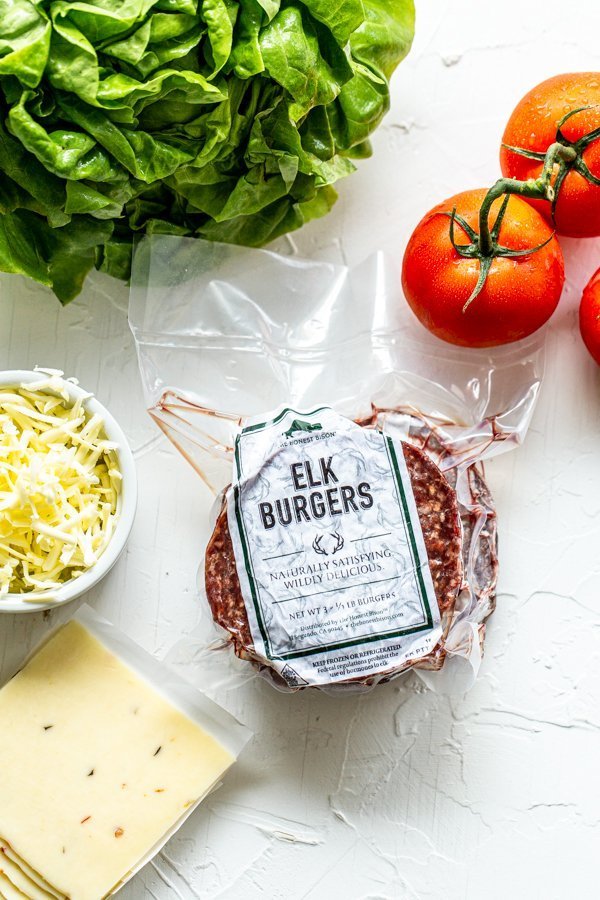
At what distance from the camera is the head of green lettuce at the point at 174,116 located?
2.76 feet

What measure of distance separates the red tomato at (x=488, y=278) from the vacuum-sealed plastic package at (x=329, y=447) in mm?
95

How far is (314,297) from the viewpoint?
3.73 ft

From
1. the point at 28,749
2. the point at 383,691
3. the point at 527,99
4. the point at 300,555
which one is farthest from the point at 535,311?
the point at 28,749

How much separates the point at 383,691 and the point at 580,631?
0.25 metres

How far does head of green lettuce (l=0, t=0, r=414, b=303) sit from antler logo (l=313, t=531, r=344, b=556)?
376mm

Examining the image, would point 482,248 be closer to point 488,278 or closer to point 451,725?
point 488,278

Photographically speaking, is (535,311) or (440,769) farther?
(440,769)

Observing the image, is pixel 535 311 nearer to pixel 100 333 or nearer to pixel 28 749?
pixel 100 333

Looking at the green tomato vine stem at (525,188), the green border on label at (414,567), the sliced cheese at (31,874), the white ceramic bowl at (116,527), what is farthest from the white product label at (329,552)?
the sliced cheese at (31,874)

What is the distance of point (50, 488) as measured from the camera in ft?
3.24

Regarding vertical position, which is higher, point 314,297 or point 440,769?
point 314,297

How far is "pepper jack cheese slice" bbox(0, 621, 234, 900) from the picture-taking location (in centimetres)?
107

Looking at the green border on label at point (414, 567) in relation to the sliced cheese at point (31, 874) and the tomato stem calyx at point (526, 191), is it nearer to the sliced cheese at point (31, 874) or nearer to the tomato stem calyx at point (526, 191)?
the tomato stem calyx at point (526, 191)

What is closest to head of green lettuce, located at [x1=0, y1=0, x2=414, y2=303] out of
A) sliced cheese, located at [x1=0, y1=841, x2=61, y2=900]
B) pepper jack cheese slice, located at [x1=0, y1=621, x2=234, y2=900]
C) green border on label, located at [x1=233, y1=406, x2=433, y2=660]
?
green border on label, located at [x1=233, y1=406, x2=433, y2=660]
